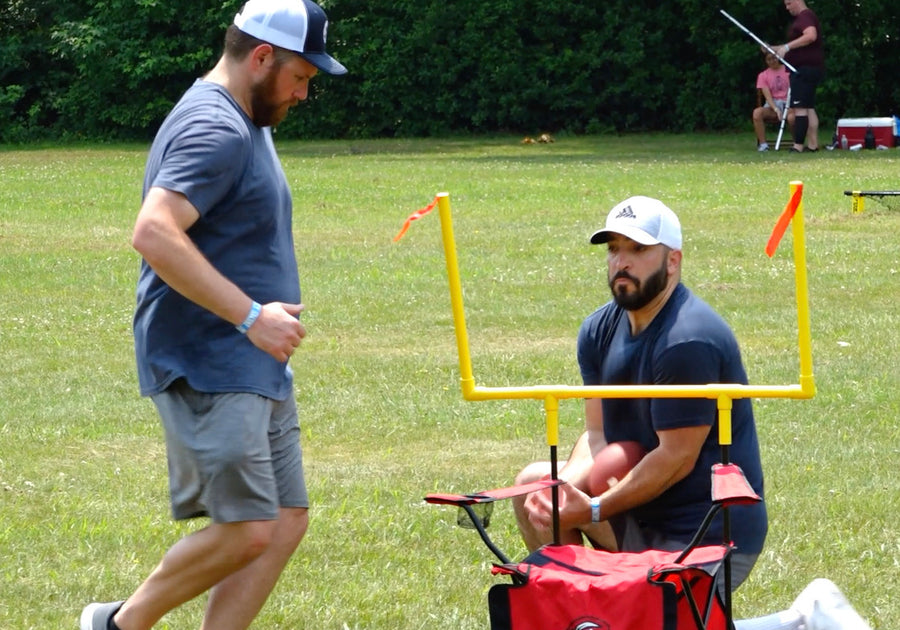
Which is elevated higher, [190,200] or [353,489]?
[190,200]

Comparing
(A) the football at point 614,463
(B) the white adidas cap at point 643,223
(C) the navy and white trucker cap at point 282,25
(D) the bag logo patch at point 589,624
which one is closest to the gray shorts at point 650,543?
(A) the football at point 614,463

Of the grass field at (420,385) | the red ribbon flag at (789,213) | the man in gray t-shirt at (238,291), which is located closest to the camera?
the red ribbon flag at (789,213)

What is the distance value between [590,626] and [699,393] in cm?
62

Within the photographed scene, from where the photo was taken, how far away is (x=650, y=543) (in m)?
4.53

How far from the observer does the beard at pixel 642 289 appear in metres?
4.45

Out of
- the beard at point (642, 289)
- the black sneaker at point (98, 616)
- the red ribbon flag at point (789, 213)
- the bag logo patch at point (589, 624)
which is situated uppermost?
the red ribbon flag at point (789, 213)

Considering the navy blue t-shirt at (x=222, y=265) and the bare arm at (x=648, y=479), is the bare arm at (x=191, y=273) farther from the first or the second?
the bare arm at (x=648, y=479)

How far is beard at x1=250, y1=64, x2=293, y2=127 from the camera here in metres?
4.08

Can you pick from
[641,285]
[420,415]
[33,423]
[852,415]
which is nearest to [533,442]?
[420,415]

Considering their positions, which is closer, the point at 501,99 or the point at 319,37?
the point at 319,37

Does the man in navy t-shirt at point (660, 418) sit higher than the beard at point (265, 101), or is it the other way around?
the beard at point (265, 101)

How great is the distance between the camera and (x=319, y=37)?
409cm

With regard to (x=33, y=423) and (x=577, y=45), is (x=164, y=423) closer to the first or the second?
(x=33, y=423)

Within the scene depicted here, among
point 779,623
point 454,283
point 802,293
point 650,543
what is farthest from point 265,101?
point 779,623
